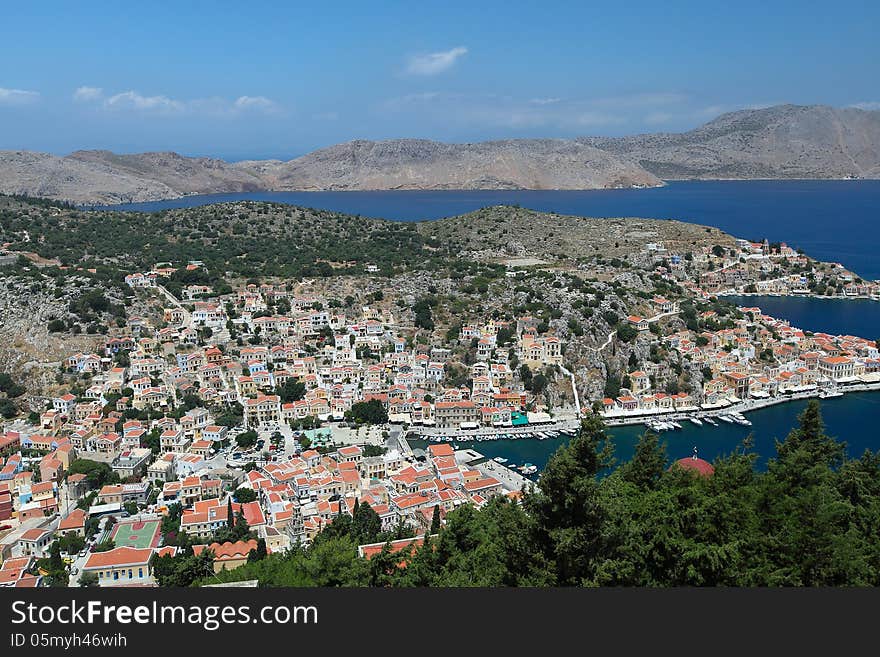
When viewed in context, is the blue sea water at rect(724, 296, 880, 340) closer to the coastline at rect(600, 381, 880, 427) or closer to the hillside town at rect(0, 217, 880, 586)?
the hillside town at rect(0, 217, 880, 586)

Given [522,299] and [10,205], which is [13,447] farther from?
[10,205]

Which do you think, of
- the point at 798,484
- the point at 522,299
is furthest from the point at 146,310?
the point at 798,484

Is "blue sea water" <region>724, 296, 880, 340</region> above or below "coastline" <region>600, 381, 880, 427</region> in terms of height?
above

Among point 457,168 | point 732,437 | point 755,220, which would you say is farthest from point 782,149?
point 732,437

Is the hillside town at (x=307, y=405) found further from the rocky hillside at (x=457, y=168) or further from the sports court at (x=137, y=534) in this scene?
the rocky hillside at (x=457, y=168)

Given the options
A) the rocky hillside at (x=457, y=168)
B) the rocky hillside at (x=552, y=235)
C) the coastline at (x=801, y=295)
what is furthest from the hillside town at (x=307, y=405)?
the rocky hillside at (x=457, y=168)

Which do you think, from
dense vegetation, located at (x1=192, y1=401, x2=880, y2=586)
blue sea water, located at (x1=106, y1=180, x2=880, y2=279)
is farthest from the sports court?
blue sea water, located at (x1=106, y1=180, x2=880, y2=279)

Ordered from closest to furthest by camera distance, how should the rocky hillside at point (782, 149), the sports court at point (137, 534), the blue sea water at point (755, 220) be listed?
the sports court at point (137, 534) → the blue sea water at point (755, 220) → the rocky hillside at point (782, 149)
